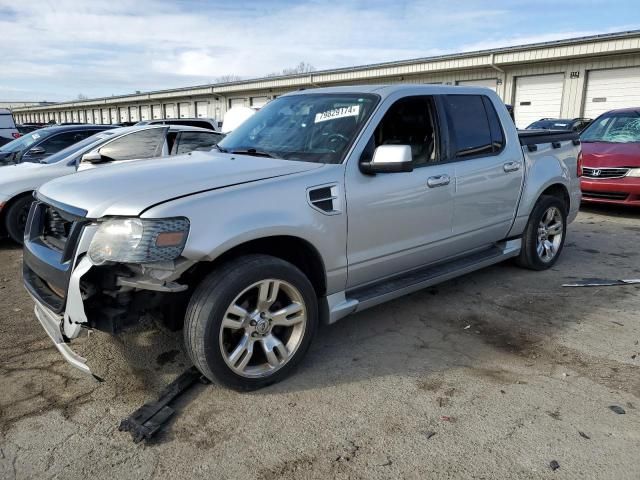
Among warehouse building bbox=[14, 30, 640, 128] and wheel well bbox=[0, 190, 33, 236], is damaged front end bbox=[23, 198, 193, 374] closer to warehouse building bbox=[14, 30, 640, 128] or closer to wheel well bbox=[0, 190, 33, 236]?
wheel well bbox=[0, 190, 33, 236]

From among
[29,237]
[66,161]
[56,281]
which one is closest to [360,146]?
[56,281]

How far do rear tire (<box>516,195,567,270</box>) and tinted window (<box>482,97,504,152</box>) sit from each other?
91 centimetres

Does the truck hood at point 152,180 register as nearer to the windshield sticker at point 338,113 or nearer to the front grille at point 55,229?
the front grille at point 55,229

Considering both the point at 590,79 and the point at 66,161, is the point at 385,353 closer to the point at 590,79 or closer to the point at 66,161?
the point at 66,161

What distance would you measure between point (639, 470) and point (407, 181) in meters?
2.16

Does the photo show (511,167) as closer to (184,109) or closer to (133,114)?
(184,109)

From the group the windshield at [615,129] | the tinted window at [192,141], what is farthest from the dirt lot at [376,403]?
the windshield at [615,129]

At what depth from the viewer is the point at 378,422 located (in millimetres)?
2789

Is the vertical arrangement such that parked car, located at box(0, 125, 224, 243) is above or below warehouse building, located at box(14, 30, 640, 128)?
below

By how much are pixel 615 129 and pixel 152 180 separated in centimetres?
888

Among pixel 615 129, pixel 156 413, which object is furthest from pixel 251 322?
pixel 615 129

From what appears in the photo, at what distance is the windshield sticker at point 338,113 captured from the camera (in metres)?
3.74

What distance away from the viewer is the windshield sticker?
3.74 m

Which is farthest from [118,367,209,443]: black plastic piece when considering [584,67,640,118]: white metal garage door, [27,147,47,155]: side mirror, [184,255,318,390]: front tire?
[584,67,640,118]: white metal garage door
